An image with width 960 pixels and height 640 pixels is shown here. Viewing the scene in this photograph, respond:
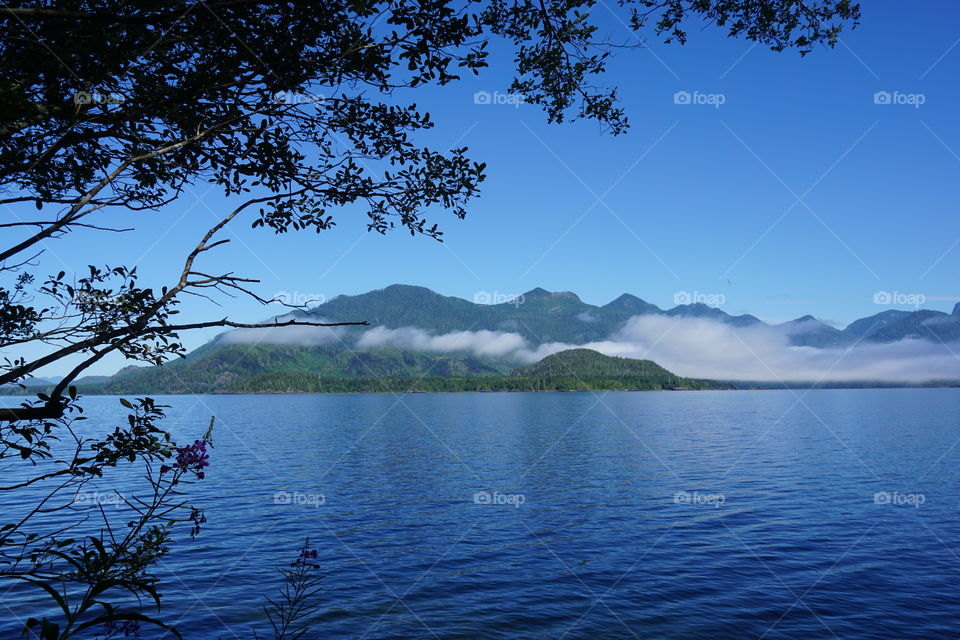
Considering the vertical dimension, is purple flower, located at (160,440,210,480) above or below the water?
above

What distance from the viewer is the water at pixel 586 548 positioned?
20.6 m

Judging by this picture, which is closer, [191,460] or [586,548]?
[191,460]

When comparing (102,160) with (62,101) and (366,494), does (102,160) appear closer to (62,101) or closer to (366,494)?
(62,101)

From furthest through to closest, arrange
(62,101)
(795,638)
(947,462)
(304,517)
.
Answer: (947,462)
(304,517)
(795,638)
(62,101)

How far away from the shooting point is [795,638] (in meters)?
19.0

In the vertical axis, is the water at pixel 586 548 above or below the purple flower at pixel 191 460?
below

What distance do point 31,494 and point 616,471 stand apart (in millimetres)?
46744

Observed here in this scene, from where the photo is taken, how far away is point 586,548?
97.3ft

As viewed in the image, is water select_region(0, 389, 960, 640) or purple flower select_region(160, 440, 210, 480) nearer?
purple flower select_region(160, 440, 210, 480)

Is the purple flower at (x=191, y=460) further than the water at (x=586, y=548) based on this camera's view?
No

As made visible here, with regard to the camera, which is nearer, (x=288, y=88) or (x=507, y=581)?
(x=288, y=88)

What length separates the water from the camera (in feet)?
67.6

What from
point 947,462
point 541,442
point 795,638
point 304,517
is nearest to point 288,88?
point 795,638

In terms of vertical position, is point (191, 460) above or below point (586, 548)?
above
